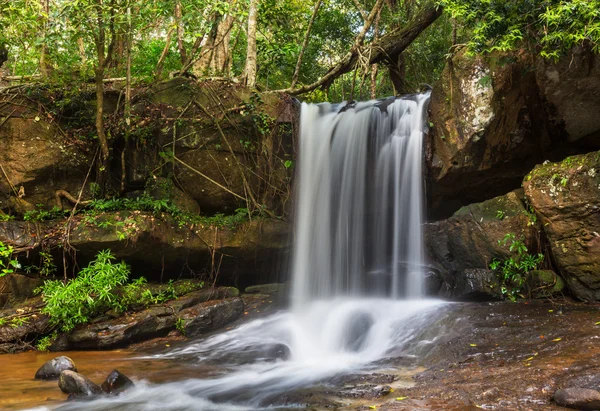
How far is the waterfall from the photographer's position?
8055 millimetres

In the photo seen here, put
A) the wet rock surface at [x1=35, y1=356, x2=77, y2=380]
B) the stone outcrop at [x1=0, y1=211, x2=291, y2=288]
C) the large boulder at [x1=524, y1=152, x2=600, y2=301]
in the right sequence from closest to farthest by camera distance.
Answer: the wet rock surface at [x1=35, y1=356, x2=77, y2=380] < the large boulder at [x1=524, y1=152, x2=600, y2=301] < the stone outcrop at [x1=0, y1=211, x2=291, y2=288]

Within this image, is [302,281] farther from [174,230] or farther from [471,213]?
[471,213]

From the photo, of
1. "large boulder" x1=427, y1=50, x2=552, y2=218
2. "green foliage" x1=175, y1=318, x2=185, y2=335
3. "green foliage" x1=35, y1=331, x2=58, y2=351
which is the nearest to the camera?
"green foliage" x1=35, y1=331, x2=58, y2=351

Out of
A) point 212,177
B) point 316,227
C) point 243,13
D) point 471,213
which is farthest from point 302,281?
point 243,13

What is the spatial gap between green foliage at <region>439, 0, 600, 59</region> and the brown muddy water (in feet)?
10.9

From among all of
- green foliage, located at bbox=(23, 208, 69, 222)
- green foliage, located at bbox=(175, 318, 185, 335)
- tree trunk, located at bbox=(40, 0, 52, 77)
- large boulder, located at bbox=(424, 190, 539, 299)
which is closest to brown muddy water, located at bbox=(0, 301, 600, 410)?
green foliage, located at bbox=(175, 318, 185, 335)

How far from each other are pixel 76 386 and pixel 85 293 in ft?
8.03

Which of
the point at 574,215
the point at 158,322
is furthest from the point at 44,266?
the point at 574,215

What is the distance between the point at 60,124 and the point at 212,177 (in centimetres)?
284

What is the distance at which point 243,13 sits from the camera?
24.2 ft

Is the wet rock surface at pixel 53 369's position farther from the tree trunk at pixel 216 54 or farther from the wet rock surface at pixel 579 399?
the tree trunk at pixel 216 54

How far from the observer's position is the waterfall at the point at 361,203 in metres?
8.05

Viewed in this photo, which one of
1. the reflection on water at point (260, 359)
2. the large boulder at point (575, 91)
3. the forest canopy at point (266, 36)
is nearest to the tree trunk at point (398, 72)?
the forest canopy at point (266, 36)

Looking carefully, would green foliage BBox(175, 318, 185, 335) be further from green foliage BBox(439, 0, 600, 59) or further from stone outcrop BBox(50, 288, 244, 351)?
green foliage BBox(439, 0, 600, 59)
